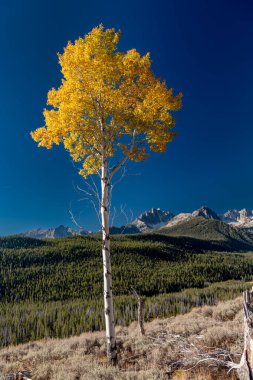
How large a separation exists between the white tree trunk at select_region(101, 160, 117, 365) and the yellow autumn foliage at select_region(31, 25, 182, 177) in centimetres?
152

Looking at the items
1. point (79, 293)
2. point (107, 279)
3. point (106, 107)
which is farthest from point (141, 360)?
point (79, 293)

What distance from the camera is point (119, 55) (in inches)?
416

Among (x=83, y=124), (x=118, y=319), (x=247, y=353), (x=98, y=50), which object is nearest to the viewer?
(x=247, y=353)

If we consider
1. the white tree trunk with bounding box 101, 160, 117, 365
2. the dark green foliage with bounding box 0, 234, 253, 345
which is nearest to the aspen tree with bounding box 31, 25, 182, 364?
the white tree trunk with bounding box 101, 160, 117, 365

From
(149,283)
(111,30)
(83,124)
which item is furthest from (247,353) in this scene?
(149,283)

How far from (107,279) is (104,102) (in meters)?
7.18

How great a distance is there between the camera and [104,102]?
1069cm

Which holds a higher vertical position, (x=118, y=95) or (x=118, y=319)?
(x=118, y=95)

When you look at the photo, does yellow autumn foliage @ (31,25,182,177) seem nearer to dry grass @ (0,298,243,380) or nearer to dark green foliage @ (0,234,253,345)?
dry grass @ (0,298,243,380)

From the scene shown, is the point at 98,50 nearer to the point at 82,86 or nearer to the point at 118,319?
the point at 82,86

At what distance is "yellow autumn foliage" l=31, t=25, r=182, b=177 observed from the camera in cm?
1004

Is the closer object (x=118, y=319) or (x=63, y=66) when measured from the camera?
(x=63, y=66)

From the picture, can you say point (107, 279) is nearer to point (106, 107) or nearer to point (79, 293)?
point (106, 107)

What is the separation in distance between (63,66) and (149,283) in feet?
500
